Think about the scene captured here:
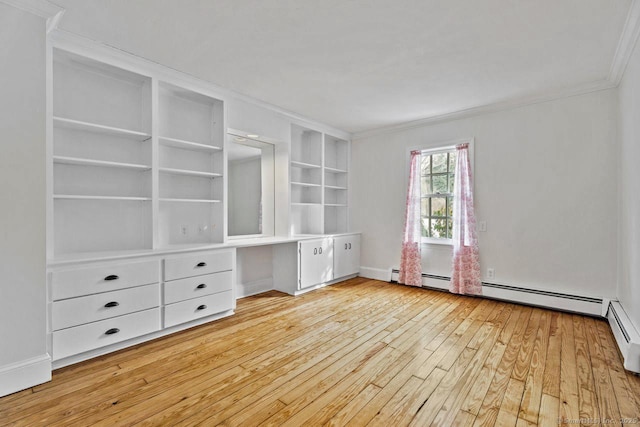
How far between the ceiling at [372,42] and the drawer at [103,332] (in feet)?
7.46

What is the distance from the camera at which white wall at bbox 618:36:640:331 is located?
7.95 feet

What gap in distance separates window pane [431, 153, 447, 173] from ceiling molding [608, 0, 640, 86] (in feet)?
6.22

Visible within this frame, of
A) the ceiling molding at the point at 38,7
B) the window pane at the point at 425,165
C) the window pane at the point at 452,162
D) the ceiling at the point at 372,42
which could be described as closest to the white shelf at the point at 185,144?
the ceiling at the point at 372,42

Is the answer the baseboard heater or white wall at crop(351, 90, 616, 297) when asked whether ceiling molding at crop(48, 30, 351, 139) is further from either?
the baseboard heater

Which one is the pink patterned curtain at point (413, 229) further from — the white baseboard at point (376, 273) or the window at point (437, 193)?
the white baseboard at point (376, 273)

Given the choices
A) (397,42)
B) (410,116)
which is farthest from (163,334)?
(410,116)

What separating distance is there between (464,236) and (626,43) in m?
2.43

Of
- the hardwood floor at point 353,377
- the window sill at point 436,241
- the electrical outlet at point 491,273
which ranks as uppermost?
the window sill at point 436,241

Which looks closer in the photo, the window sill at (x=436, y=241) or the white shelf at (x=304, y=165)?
the window sill at (x=436, y=241)

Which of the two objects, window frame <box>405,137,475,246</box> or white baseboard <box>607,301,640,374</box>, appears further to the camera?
window frame <box>405,137,475,246</box>

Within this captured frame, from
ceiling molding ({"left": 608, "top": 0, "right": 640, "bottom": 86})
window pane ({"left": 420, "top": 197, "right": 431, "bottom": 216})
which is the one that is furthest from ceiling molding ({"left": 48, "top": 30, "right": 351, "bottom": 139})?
ceiling molding ({"left": 608, "top": 0, "right": 640, "bottom": 86})

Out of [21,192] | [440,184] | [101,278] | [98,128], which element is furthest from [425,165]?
[21,192]

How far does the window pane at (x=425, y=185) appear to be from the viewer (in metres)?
4.73

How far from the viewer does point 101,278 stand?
8.17 ft
